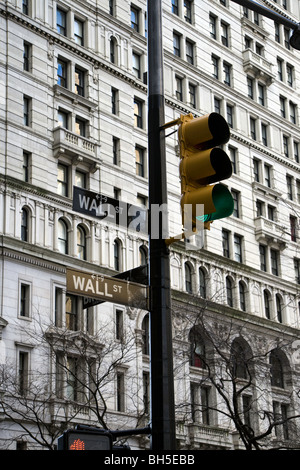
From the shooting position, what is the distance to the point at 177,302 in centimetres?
4894

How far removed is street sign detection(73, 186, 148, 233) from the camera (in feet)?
31.9

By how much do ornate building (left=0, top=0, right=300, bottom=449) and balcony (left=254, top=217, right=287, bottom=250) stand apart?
0.10 m

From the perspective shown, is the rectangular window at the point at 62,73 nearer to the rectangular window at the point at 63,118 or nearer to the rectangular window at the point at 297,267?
the rectangular window at the point at 63,118

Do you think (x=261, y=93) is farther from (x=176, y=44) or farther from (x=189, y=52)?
(x=176, y=44)

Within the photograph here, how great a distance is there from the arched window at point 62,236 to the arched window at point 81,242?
2.81 feet

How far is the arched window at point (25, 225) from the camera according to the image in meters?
42.1

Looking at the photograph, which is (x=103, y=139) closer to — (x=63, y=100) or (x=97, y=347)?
(x=63, y=100)

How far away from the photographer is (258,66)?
210ft

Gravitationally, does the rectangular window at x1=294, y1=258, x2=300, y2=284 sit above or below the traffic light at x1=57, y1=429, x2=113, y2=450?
above

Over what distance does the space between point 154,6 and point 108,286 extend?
3.59 metres

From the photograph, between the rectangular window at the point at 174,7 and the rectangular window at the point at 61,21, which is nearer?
the rectangular window at the point at 61,21

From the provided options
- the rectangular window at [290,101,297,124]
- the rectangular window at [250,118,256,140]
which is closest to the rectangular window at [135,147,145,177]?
the rectangular window at [250,118,256,140]

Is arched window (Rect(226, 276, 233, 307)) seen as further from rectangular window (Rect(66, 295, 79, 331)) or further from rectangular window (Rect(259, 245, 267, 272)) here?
rectangular window (Rect(66, 295, 79, 331))

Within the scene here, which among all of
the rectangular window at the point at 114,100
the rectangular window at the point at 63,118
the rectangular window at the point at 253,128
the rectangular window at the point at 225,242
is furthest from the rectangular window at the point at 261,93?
the rectangular window at the point at 63,118
